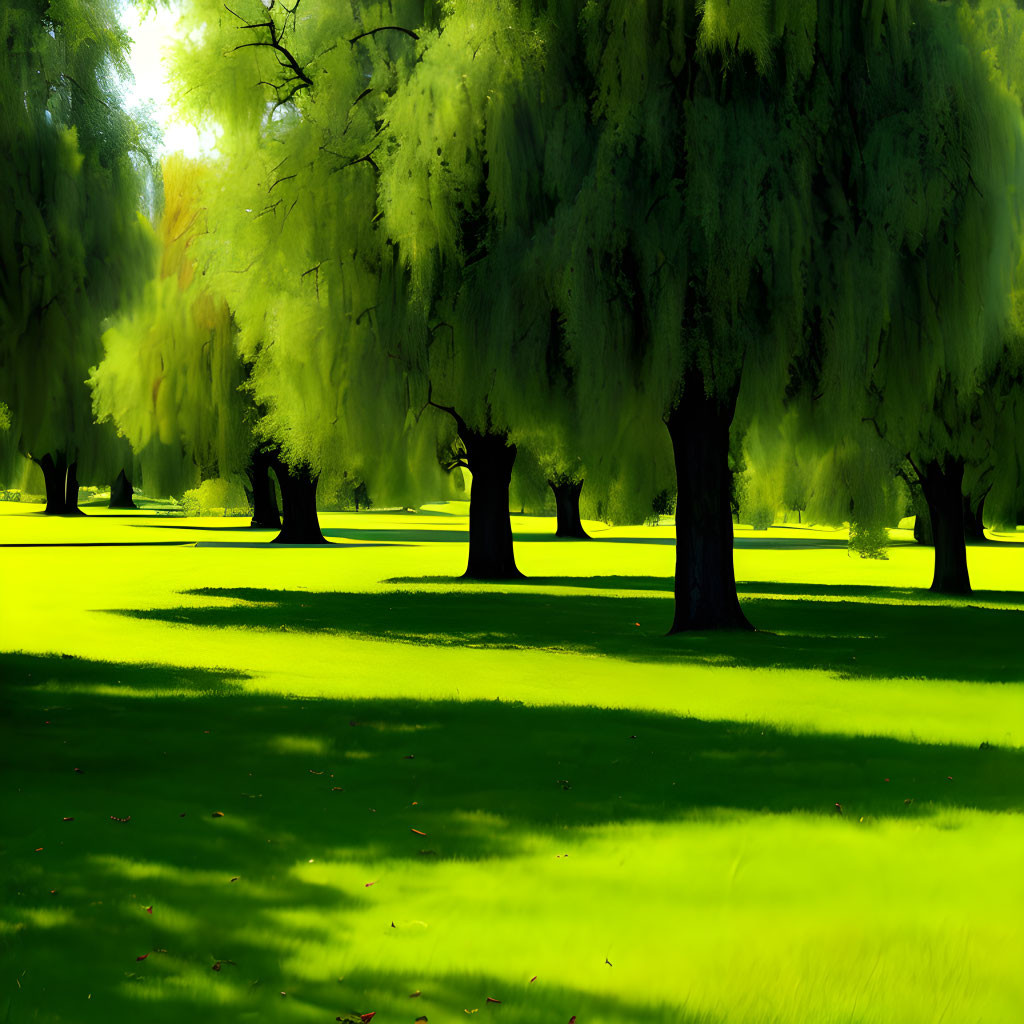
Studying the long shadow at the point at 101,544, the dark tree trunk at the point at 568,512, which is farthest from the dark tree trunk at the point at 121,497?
the long shadow at the point at 101,544

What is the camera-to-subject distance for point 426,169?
14352 millimetres

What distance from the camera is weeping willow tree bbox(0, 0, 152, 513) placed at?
11.3m

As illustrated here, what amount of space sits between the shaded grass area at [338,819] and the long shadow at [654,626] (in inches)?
178

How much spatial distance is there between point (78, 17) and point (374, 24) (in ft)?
21.8

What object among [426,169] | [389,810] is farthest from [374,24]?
[389,810]

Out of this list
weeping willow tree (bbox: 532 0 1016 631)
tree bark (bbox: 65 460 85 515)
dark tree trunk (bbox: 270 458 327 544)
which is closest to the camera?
weeping willow tree (bbox: 532 0 1016 631)

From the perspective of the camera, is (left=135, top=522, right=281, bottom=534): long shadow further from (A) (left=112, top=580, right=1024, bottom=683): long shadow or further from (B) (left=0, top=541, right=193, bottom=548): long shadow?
(A) (left=112, top=580, right=1024, bottom=683): long shadow

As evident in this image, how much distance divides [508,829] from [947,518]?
1939 centimetres

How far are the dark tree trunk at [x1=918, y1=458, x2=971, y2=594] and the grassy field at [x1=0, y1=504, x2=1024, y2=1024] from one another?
8420 mm

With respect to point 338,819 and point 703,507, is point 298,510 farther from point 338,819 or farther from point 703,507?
point 338,819

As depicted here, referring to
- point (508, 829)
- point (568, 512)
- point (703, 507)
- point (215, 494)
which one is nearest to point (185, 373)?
point (215, 494)

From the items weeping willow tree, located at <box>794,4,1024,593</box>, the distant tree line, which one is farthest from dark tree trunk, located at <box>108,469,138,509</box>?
weeping willow tree, located at <box>794,4,1024,593</box>

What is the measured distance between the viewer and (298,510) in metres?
39.3

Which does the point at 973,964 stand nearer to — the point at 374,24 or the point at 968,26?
the point at 968,26
